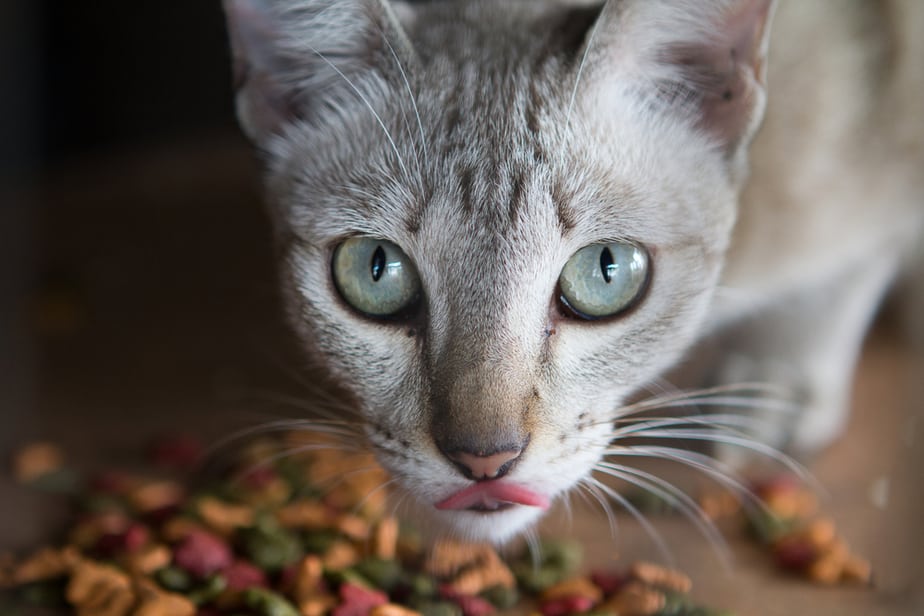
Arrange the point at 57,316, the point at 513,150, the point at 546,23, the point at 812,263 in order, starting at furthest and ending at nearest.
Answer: the point at 57,316
the point at 812,263
the point at 546,23
the point at 513,150

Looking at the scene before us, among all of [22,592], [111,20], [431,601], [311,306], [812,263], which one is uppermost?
[111,20]

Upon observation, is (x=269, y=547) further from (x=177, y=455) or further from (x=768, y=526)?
(x=768, y=526)

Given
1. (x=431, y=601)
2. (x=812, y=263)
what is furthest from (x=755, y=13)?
(x=431, y=601)

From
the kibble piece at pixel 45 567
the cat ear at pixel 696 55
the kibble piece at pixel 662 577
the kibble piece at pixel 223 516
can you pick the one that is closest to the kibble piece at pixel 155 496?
the kibble piece at pixel 223 516

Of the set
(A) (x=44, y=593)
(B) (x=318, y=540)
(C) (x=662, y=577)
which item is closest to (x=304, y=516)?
(B) (x=318, y=540)

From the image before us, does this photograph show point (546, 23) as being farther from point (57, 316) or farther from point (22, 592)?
point (57, 316)

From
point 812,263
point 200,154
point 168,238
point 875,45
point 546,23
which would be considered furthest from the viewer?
point 200,154

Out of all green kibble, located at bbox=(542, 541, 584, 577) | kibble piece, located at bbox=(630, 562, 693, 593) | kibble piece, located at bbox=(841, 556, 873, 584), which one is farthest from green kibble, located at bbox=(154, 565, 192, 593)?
kibble piece, located at bbox=(841, 556, 873, 584)
